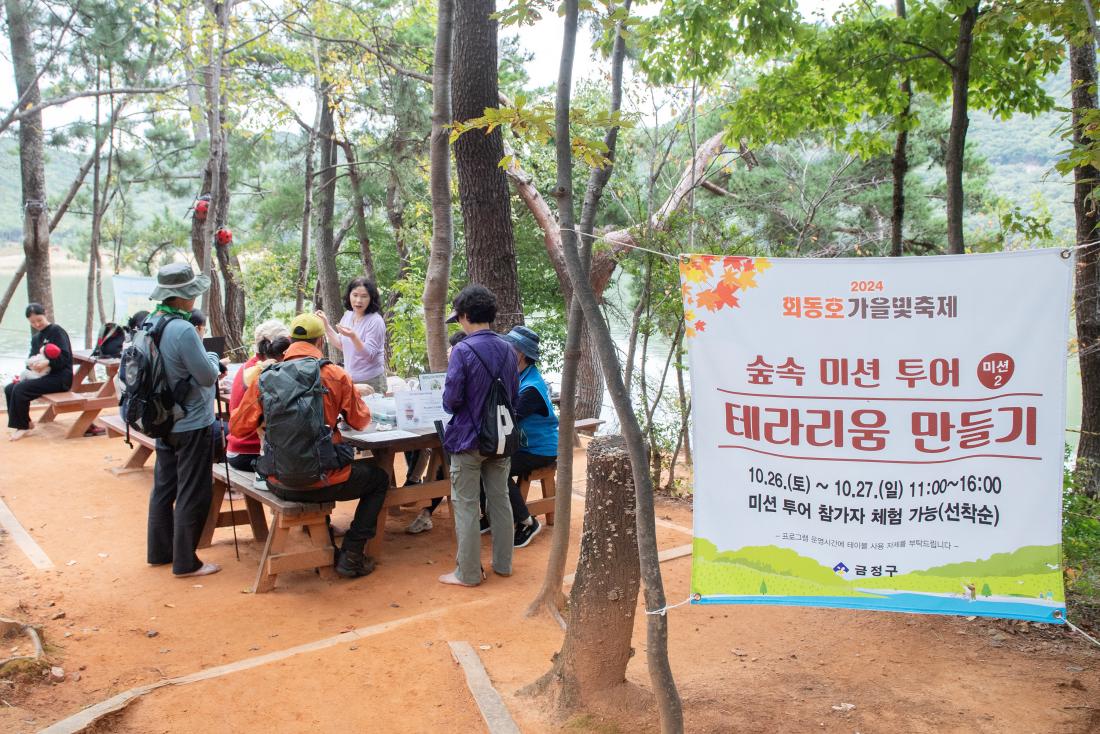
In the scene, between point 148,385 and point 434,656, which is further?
point 148,385

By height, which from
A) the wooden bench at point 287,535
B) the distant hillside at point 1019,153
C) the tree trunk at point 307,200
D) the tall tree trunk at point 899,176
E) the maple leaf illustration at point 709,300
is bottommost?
the wooden bench at point 287,535

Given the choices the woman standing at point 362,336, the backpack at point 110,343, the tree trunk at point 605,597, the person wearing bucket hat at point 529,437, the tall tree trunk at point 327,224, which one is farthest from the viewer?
the tall tree trunk at point 327,224

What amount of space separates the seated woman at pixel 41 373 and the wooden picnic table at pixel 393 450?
5114mm

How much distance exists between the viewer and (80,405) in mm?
8234

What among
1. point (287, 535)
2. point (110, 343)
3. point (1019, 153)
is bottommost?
point (287, 535)

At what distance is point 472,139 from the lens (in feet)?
21.1

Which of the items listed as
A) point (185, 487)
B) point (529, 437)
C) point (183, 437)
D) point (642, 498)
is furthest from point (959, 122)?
point (185, 487)

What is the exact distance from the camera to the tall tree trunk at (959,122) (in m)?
4.74

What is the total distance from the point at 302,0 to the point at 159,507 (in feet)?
32.7

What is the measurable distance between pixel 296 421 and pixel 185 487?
1.01 m

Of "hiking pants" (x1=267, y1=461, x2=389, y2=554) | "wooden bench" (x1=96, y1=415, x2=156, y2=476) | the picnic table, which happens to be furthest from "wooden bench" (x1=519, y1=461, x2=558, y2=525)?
the picnic table

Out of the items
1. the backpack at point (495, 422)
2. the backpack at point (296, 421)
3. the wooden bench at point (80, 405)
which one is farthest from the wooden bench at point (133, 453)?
the backpack at point (495, 422)

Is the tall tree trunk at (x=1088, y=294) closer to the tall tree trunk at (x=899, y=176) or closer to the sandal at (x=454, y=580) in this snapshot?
the tall tree trunk at (x=899, y=176)

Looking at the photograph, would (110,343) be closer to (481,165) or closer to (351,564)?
(481,165)
